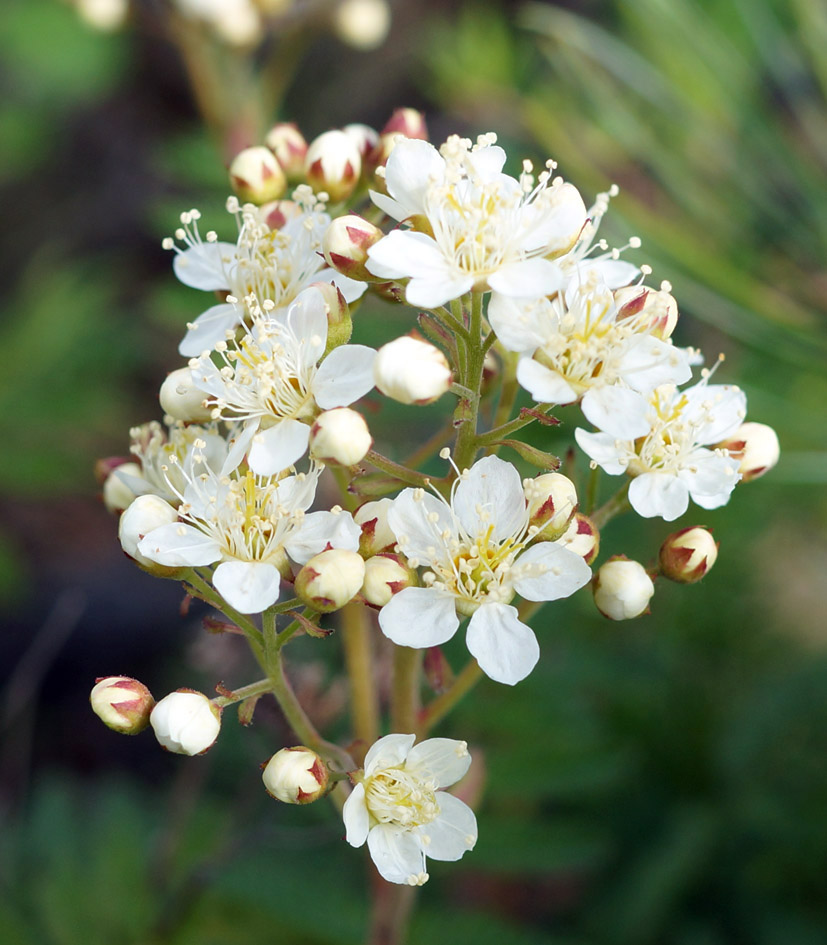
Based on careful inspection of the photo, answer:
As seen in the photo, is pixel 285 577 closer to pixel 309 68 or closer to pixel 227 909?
pixel 227 909

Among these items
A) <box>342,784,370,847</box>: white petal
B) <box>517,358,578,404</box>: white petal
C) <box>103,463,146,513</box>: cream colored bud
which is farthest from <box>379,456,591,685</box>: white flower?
<box>103,463,146,513</box>: cream colored bud

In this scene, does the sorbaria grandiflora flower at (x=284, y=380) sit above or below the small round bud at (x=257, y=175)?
below

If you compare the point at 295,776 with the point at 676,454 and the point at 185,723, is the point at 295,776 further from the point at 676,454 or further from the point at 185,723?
Result: the point at 676,454

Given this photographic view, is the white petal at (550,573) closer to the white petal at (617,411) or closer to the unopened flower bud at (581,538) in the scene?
the unopened flower bud at (581,538)

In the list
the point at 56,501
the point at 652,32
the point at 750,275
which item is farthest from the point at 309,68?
the point at 750,275

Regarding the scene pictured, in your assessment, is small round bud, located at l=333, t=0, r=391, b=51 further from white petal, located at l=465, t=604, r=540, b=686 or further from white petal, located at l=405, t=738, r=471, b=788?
white petal, located at l=405, t=738, r=471, b=788

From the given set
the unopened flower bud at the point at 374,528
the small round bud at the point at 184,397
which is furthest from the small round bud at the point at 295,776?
the small round bud at the point at 184,397
